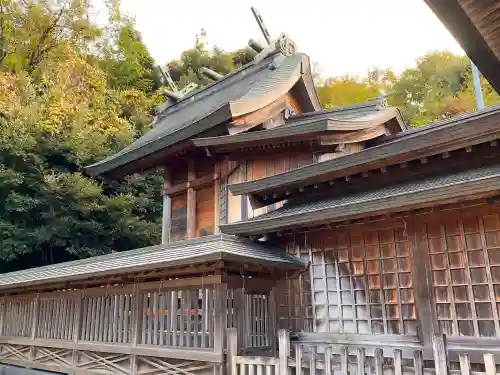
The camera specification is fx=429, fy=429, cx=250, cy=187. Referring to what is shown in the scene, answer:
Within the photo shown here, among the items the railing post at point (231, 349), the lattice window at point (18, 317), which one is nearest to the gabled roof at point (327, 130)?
the railing post at point (231, 349)

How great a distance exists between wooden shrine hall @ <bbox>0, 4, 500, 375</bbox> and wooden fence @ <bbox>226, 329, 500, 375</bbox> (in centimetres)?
2

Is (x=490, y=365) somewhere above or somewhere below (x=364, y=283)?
below

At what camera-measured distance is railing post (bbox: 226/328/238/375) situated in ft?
20.9

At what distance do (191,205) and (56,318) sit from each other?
4.21m

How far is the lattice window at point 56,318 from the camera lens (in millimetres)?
9648

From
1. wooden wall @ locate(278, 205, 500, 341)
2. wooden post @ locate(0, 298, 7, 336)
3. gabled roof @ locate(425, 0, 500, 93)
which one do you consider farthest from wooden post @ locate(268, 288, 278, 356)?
wooden post @ locate(0, 298, 7, 336)

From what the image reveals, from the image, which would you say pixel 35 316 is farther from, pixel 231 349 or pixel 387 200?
pixel 387 200

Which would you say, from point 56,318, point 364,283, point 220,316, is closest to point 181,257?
point 220,316

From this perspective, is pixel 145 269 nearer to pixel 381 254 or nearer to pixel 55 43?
pixel 381 254

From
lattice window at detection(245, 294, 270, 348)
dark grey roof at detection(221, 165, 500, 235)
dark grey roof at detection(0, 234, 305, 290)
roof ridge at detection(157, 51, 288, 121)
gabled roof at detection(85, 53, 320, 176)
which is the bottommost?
lattice window at detection(245, 294, 270, 348)

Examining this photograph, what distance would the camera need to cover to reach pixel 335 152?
10094mm

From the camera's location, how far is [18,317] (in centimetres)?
1130

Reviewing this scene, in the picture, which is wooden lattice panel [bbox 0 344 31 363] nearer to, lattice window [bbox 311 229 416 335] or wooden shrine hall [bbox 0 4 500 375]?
wooden shrine hall [bbox 0 4 500 375]

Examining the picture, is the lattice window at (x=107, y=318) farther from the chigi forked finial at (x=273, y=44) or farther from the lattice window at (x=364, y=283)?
the chigi forked finial at (x=273, y=44)
